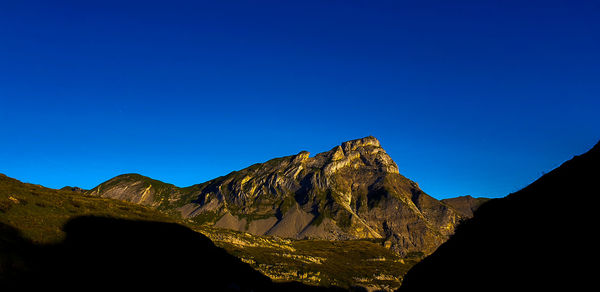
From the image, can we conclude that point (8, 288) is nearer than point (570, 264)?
No

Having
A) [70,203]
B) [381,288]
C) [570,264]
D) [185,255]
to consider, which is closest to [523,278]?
[570,264]

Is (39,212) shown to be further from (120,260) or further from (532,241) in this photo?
(532,241)

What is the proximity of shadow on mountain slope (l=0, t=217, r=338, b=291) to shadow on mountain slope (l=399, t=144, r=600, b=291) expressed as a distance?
24799mm

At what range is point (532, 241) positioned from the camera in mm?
17938

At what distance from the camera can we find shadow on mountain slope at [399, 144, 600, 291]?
15.1 meters

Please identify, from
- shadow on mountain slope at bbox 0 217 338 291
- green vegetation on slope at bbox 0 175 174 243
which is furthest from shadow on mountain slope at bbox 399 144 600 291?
green vegetation on slope at bbox 0 175 174 243

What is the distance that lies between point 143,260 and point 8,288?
1337 centimetres

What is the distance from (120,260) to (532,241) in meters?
34.6

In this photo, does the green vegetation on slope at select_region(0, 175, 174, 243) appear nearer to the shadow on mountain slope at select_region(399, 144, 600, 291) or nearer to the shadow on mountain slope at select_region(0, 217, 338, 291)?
the shadow on mountain slope at select_region(0, 217, 338, 291)

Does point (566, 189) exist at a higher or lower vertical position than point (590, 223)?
higher

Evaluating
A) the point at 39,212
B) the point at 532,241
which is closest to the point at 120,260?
the point at 39,212

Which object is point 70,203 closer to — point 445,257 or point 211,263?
point 211,263

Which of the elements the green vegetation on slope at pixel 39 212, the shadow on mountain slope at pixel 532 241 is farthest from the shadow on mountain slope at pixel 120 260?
the shadow on mountain slope at pixel 532 241

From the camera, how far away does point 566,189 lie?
65.5 feet
